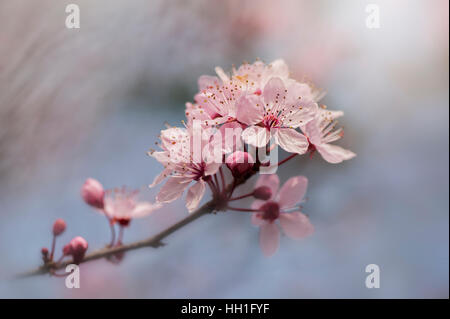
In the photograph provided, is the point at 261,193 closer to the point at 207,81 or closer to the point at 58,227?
the point at 207,81

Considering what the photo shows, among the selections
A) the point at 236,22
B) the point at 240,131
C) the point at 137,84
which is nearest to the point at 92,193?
the point at 240,131

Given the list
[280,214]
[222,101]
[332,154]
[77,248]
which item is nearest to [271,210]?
[280,214]

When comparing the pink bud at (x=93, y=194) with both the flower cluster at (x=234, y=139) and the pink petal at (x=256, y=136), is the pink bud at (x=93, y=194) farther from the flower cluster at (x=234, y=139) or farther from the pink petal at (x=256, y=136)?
the pink petal at (x=256, y=136)

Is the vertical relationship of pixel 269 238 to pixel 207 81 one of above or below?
below

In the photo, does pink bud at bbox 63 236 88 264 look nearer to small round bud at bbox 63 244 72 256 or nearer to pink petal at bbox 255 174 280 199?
small round bud at bbox 63 244 72 256

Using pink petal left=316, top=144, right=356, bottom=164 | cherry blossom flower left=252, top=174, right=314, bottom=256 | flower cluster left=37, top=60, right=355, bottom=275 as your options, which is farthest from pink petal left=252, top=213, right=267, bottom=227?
pink petal left=316, top=144, right=356, bottom=164

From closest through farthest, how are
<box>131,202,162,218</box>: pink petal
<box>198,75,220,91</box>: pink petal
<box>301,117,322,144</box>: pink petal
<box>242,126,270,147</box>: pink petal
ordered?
<box>242,126,270,147</box>: pink petal → <box>301,117,322,144</box>: pink petal → <box>198,75,220,91</box>: pink petal → <box>131,202,162,218</box>: pink petal
